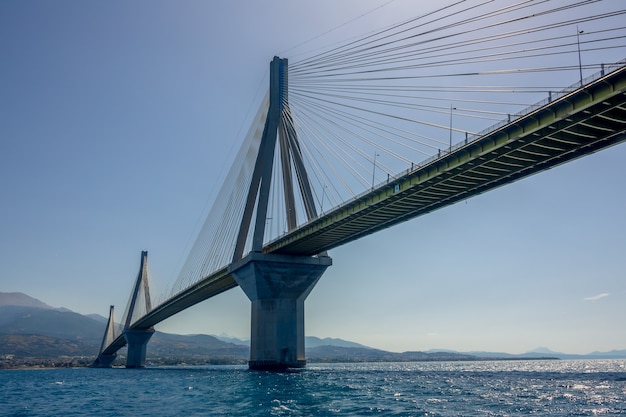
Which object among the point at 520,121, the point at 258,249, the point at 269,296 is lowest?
the point at 269,296

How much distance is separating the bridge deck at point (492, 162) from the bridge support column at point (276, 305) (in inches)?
108

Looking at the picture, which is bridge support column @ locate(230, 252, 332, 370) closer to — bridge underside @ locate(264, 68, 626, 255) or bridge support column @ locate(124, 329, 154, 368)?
bridge underside @ locate(264, 68, 626, 255)

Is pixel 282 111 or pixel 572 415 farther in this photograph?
pixel 282 111

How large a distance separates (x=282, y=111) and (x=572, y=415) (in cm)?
4176

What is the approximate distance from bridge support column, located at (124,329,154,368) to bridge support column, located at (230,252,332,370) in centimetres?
6303

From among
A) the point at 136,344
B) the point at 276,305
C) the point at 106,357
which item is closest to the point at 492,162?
the point at 276,305

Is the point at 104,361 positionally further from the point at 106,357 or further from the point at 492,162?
the point at 492,162

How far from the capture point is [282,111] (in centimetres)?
5728

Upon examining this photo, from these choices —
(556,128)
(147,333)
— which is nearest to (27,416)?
(556,128)

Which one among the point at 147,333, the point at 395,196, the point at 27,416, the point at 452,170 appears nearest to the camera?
the point at 27,416

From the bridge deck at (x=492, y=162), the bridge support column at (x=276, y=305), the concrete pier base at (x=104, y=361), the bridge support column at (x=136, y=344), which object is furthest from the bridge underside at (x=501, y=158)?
the concrete pier base at (x=104, y=361)

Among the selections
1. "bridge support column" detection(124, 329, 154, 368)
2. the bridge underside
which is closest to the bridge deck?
the bridge underside

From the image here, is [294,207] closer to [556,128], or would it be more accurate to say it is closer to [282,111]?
[282,111]

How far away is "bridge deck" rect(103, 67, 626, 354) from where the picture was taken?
2684 cm
